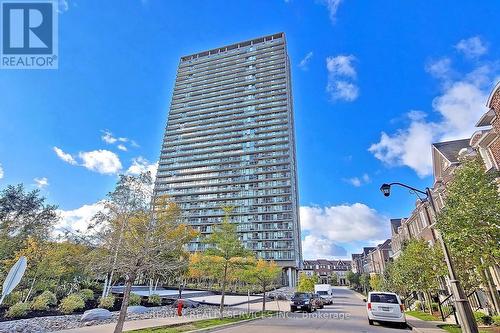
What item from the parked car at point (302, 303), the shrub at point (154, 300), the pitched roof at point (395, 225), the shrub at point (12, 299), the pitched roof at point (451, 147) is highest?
the pitched roof at point (451, 147)

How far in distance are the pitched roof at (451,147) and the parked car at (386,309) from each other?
1451 cm

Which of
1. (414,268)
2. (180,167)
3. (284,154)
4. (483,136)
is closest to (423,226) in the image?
(414,268)

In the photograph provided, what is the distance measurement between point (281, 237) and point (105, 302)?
6288cm

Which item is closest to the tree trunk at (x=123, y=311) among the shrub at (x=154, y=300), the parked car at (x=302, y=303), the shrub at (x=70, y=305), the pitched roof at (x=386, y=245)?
the shrub at (x=70, y=305)

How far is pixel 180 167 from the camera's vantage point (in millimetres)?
95438

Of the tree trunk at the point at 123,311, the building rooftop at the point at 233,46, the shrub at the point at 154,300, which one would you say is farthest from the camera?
the building rooftop at the point at 233,46

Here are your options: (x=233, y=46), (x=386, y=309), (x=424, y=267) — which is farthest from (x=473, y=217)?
(x=233, y=46)

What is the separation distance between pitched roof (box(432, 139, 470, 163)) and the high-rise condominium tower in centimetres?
5396

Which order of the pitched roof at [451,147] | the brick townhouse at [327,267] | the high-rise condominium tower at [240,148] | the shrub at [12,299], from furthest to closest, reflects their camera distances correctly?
1. the brick townhouse at [327,267]
2. the high-rise condominium tower at [240,148]
3. the pitched roof at [451,147]
4. the shrub at [12,299]

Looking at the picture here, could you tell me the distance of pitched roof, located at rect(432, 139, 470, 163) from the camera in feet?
80.1

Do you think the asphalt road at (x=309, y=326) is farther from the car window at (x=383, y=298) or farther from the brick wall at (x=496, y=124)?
the brick wall at (x=496, y=124)

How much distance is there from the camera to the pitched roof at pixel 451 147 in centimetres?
2441

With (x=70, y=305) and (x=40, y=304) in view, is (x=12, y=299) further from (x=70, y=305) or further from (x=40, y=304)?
(x=70, y=305)

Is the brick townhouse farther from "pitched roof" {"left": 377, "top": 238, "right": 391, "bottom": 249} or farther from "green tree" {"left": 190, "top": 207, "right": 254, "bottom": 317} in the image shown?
"green tree" {"left": 190, "top": 207, "right": 254, "bottom": 317}
